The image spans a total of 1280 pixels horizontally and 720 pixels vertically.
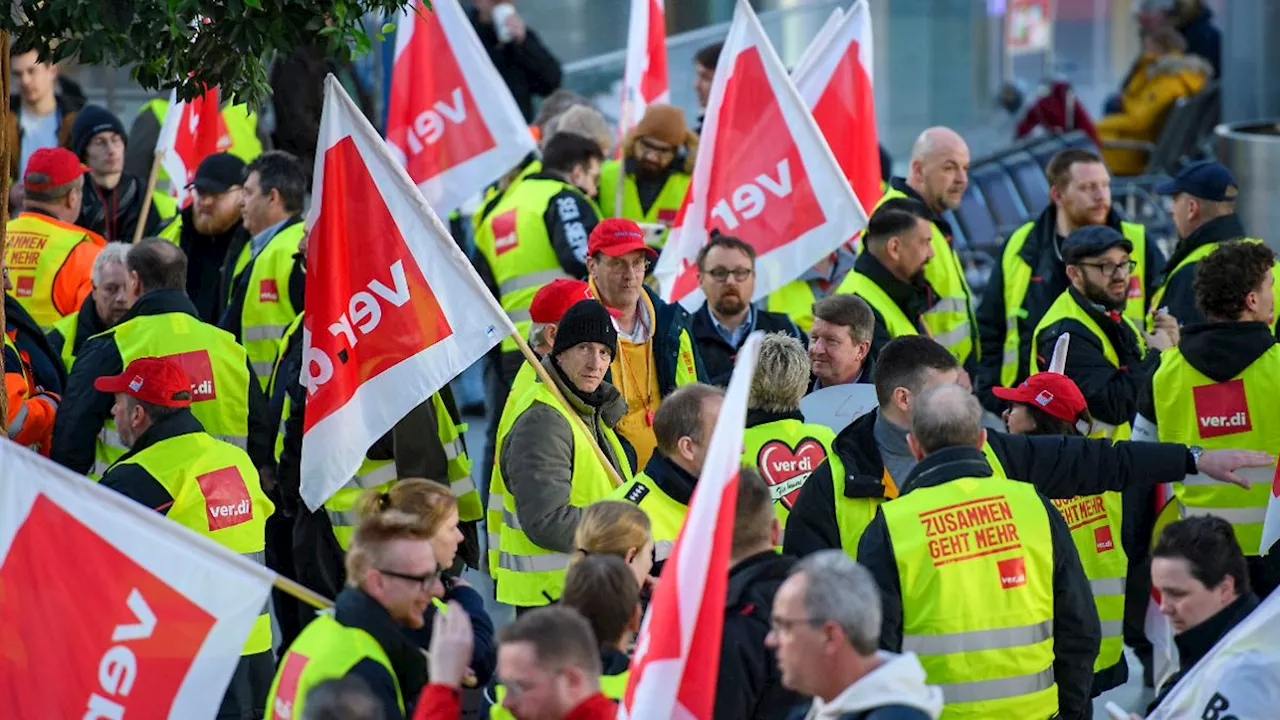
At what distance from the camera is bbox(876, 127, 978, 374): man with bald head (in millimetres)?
10047

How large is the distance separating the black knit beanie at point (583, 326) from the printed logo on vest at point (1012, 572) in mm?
1994

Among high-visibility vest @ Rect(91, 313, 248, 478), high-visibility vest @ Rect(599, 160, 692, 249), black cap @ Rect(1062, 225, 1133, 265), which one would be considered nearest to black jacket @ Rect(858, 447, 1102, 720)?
black cap @ Rect(1062, 225, 1133, 265)

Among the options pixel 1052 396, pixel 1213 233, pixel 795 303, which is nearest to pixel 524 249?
pixel 795 303

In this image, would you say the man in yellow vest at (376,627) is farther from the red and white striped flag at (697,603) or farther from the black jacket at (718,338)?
the black jacket at (718,338)

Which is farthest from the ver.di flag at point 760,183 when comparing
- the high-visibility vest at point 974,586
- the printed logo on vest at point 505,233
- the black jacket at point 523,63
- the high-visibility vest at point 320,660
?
the black jacket at point 523,63

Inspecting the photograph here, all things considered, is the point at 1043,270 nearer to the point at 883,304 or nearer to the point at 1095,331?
the point at 883,304

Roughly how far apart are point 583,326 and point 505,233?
3906mm

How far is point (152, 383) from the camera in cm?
739

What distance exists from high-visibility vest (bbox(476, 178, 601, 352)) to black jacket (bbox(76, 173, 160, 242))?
212cm

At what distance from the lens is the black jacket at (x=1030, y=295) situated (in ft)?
33.7

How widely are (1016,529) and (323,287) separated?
2.78 metres

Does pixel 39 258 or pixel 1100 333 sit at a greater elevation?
pixel 39 258

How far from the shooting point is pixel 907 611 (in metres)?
5.98

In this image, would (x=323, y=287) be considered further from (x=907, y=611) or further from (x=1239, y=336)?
(x=1239, y=336)
